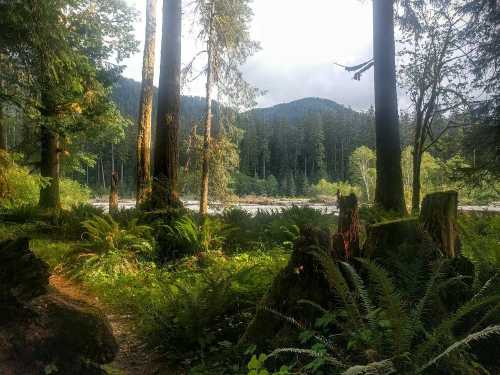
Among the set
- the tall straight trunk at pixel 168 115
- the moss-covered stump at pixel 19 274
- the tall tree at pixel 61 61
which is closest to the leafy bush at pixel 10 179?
the tall tree at pixel 61 61

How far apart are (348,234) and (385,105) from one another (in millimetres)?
5937

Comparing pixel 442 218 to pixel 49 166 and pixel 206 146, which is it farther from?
pixel 49 166

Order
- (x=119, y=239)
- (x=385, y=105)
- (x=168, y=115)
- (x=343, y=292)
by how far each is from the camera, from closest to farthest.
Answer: (x=343, y=292)
(x=119, y=239)
(x=168, y=115)
(x=385, y=105)

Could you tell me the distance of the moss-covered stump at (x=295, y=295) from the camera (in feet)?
9.84

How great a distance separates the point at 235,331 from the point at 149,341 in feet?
2.92

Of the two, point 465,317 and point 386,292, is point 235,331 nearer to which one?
point 386,292

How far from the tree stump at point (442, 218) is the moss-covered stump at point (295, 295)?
1.07 m

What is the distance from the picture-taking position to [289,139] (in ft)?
318

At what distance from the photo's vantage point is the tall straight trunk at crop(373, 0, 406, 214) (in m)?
8.32

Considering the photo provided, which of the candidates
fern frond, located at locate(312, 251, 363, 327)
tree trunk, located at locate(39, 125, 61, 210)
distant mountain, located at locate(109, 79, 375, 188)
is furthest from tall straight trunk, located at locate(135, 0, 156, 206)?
distant mountain, located at locate(109, 79, 375, 188)

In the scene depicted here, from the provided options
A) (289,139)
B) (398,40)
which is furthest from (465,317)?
(289,139)

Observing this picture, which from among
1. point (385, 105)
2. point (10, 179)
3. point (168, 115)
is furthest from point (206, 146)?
point (385, 105)

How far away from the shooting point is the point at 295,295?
3.09 meters

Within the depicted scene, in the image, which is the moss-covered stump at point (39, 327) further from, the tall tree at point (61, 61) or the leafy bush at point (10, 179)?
the leafy bush at point (10, 179)
